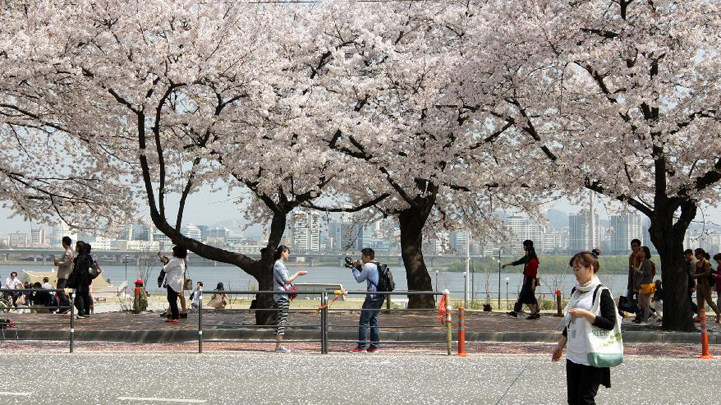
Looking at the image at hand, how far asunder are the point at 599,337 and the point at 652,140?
1299 cm

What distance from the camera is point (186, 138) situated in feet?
80.3

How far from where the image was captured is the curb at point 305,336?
1919 centimetres

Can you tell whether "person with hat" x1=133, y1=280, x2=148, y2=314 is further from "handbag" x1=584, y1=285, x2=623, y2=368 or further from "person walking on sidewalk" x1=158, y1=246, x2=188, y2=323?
"handbag" x1=584, y1=285, x2=623, y2=368

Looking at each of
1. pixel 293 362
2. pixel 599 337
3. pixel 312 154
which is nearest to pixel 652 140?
pixel 312 154

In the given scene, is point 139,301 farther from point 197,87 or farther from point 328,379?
point 328,379

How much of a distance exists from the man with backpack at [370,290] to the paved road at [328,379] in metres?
0.51

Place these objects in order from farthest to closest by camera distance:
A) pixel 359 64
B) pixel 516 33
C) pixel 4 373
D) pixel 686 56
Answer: pixel 359 64 → pixel 516 33 → pixel 686 56 → pixel 4 373

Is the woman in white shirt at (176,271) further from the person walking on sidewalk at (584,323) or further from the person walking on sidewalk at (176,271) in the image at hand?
the person walking on sidewalk at (584,323)

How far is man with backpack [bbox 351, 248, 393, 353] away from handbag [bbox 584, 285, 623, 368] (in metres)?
9.08

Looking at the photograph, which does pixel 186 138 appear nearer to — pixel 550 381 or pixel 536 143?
pixel 536 143

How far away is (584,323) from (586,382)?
47 cm

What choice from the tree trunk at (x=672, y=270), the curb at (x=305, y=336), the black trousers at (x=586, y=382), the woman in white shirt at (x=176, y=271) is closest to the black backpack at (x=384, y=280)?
the curb at (x=305, y=336)

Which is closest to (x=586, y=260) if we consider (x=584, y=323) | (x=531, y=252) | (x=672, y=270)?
(x=584, y=323)

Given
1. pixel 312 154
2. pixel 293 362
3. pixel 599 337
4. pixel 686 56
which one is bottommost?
pixel 293 362
